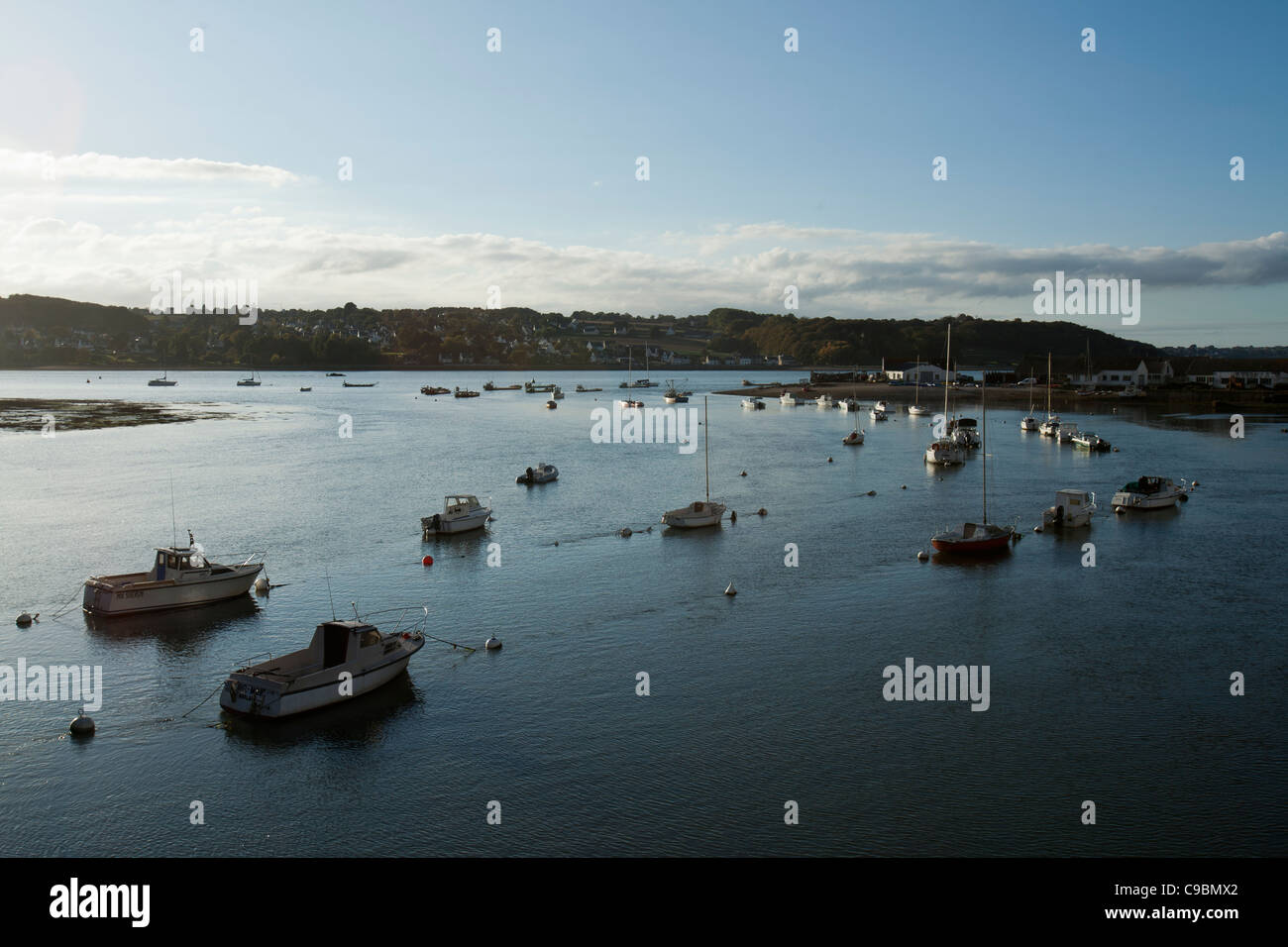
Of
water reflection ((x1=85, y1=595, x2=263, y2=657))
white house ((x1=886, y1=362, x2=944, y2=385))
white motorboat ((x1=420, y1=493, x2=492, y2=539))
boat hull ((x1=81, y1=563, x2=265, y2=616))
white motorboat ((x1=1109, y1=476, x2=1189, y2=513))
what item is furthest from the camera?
white house ((x1=886, y1=362, x2=944, y2=385))

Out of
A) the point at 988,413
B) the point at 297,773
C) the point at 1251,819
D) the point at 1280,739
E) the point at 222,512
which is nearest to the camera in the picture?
the point at 1251,819

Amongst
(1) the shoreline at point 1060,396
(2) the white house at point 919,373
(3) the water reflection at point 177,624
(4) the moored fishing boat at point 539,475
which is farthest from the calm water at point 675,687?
(2) the white house at point 919,373

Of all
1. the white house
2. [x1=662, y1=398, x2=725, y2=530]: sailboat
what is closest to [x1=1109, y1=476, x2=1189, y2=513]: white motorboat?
[x1=662, y1=398, x2=725, y2=530]: sailboat

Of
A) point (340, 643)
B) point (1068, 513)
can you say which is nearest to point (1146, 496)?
point (1068, 513)

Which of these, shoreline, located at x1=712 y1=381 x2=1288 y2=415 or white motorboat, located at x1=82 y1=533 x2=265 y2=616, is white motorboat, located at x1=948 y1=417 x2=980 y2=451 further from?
white motorboat, located at x1=82 y1=533 x2=265 y2=616
